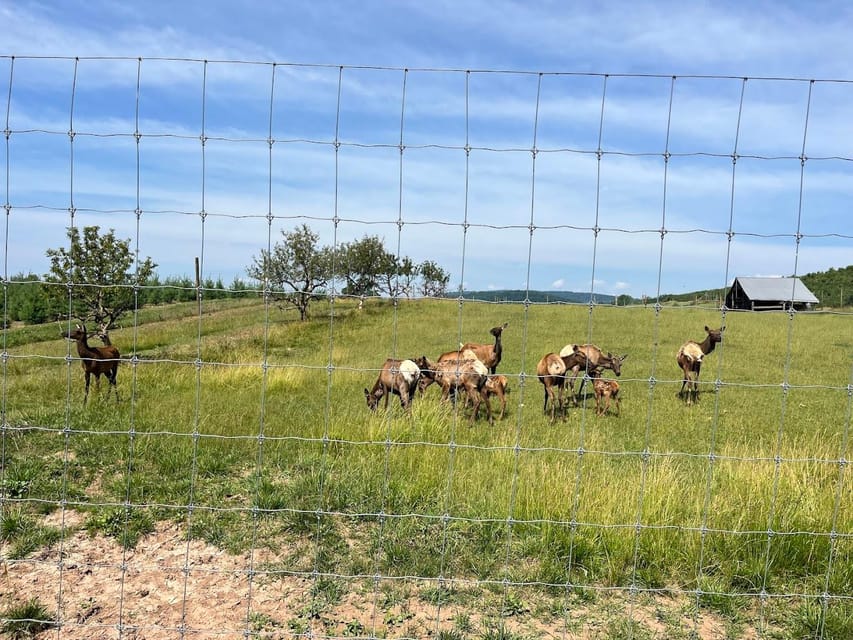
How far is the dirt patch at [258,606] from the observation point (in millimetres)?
3775

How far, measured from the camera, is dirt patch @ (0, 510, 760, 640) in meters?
3.78

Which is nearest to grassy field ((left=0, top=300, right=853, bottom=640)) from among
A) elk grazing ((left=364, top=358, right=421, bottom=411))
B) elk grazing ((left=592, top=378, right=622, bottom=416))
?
elk grazing ((left=364, top=358, right=421, bottom=411))

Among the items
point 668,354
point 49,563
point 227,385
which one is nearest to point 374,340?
point 227,385

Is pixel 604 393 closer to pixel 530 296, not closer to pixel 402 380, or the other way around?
pixel 402 380

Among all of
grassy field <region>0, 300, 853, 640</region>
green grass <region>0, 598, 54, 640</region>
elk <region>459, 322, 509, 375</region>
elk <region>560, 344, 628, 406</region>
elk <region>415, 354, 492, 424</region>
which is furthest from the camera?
elk <region>459, 322, 509, 375</region>

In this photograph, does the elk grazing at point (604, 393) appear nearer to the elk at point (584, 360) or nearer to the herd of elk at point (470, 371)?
the herd of elk at point (470, 371)

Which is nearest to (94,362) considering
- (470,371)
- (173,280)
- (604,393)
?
(173,280)

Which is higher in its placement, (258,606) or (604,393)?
(604,393)

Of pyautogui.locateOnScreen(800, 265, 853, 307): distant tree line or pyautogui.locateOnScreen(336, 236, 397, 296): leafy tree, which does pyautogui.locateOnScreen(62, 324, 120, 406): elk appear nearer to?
pyautogui.locateOnScreen(336, 236, 397, 296): leafy tree

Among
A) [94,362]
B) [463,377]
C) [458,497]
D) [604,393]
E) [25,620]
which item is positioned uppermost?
[463,377]

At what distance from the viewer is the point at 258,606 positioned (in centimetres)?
400

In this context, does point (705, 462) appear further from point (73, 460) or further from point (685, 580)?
point (73, 460)

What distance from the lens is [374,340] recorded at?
13539 millimetres

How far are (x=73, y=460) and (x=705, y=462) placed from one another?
7.15 meters
